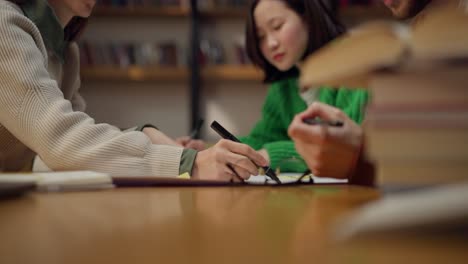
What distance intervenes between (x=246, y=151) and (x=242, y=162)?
0.02 metres

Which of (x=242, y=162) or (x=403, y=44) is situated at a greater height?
(x=403, y=44)

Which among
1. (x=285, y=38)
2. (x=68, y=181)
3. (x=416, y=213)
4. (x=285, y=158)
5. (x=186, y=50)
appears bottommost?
(x=186, y=50)

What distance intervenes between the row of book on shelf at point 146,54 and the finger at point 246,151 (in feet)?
7.70

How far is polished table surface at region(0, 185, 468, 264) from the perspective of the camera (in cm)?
29

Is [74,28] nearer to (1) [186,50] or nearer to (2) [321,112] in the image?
(2) [321,112]

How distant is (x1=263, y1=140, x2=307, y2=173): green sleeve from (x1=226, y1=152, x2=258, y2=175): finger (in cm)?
40

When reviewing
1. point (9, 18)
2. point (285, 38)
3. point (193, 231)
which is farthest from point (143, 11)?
point (193, 231)

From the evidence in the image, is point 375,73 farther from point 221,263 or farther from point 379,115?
point 221,263

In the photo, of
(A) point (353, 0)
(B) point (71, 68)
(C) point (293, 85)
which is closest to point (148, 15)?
(A) point (353, 0)

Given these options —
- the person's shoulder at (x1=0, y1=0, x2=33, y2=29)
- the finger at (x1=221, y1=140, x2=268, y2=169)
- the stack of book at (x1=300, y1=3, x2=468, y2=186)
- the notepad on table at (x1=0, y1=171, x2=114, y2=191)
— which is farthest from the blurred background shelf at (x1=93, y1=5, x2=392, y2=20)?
the stack of book at (x1=300, y1=3, x2=468, y2=186)

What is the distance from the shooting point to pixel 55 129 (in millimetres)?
832

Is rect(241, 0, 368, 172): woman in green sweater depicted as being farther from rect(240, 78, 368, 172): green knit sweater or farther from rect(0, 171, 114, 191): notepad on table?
rect(0, 171, 114, 191): notepad on table

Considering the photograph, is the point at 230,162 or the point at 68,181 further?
the point at 230,162

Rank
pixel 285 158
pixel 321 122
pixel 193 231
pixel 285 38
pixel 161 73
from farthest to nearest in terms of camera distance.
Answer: pixel 161 73, pixel 285 38, pixel 285 158, pixel 321 122, pixel 193 231
